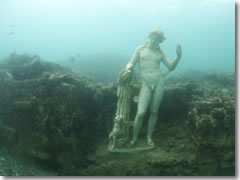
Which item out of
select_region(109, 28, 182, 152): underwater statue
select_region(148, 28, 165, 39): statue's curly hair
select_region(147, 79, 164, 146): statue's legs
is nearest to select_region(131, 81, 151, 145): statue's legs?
select_region(109, 28, 182, 152): underwater statue

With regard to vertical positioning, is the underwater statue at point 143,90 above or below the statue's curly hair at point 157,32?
below

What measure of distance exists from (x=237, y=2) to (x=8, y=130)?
19.7ft

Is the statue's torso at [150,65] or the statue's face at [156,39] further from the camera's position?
the statue's face at [156,39]

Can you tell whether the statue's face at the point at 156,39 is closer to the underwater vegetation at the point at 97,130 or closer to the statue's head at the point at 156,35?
the statue's head at the point at 156,35

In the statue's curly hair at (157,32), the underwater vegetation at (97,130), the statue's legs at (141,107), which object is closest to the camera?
the underwater vegetation at (97,130)

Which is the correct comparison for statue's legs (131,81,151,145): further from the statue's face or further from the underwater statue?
the statue's face

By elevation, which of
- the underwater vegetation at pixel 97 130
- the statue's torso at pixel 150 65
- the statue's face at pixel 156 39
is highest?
the statue's face at pixel 156 39

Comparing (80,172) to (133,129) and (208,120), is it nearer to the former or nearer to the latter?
(133,129)

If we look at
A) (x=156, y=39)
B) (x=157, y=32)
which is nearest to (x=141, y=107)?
(x=156, y=39)

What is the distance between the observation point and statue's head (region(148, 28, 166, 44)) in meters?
5.53

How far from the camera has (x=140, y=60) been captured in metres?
5.63

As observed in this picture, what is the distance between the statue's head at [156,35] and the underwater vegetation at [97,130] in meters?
1.28

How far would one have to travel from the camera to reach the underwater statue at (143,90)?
17.4ft

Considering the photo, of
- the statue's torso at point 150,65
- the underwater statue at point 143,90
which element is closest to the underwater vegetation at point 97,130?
the underwater statue at point 143,90
